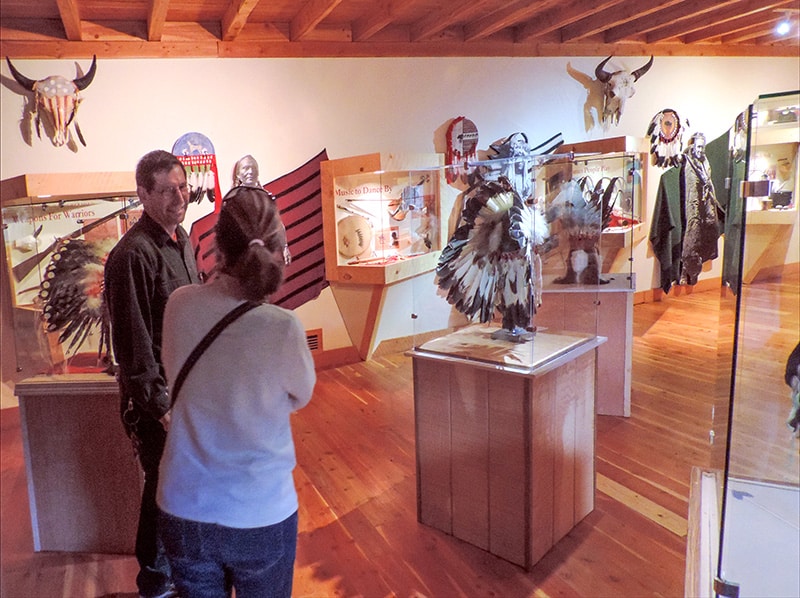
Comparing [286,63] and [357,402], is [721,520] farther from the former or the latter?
[286,63]

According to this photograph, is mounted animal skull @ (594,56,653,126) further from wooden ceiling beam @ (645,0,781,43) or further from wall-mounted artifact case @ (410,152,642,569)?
wall-mounted artifact case @ (410,152,642,569)

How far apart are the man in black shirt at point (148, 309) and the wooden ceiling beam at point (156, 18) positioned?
216cm

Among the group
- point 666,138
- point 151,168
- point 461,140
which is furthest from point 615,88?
point 151,168

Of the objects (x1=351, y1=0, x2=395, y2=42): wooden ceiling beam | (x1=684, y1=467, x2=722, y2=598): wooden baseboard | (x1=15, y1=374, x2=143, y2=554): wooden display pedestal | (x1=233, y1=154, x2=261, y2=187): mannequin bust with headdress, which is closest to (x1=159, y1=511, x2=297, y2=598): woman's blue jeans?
(x1=684, y1=467, x2=722, y2=598): wooden baseboard

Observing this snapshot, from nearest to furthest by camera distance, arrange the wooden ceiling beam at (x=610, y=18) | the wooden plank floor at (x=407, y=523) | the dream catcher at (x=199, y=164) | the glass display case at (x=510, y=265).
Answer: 1. the wooden plank floor at (x=407, y=523)
2. the glass display case at (x=510, y=265)
3. the dream catcher at (x=199, y=164)
4. the wooden ceiling beam at (x=610, y=18)

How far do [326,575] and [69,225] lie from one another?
170 centimetres

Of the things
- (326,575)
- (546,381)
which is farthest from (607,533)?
(326,575)

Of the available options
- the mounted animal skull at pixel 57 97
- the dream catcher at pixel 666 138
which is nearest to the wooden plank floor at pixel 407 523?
the mounted animal skull at pixel 57 97

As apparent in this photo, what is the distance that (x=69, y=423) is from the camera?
2.33 metres

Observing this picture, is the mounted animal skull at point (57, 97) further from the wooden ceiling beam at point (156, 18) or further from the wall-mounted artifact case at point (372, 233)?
the wall-mounted artifact case at point (372, 233)

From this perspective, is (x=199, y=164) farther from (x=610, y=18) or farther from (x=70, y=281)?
(x=610, y=18)

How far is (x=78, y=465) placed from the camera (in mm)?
2348

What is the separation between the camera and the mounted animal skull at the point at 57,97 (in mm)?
3744

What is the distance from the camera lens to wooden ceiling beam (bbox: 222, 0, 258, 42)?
3654 millimetres
